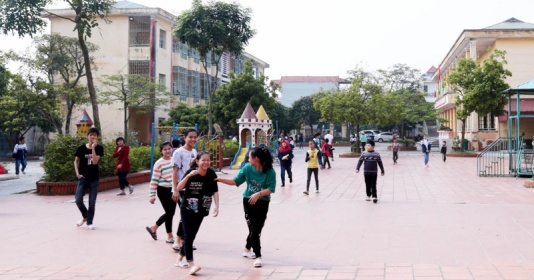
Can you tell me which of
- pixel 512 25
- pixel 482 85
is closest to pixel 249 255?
pixel 482 85

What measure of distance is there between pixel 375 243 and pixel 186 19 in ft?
73.0

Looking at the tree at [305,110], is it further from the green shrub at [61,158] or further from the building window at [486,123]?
the green shrub at [61,158]

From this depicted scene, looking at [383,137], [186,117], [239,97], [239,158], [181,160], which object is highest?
[239,97]

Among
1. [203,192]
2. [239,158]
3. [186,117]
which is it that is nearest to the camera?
Answer: [203,192]

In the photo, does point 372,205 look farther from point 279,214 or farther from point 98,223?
point 98,223

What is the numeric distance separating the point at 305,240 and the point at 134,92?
27877mm

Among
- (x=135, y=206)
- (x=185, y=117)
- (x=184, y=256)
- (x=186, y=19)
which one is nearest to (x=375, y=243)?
(x=184, y=256)

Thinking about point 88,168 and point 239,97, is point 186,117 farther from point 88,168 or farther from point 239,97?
point 88,168

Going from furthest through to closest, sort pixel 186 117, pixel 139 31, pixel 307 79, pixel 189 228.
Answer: pixel 307 79
pixel 139 31
pixel 186 117
pixel 189 228

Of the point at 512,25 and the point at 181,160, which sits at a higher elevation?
the point at 512,25

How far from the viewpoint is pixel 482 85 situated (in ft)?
104

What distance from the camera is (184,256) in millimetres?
6336

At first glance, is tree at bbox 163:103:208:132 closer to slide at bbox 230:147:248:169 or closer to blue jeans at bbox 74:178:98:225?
slide at bbox 230:147:248:169

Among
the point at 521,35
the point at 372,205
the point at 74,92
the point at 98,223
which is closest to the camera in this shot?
the point at 98,223
